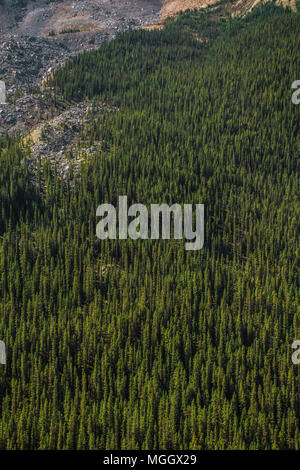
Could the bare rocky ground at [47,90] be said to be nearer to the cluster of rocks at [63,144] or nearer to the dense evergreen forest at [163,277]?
the cluster of rocks at [63,144]

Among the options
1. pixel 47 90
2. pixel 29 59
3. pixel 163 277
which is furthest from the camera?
pixel 29 59

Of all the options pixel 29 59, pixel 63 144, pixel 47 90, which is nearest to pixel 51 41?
pixel 29 59

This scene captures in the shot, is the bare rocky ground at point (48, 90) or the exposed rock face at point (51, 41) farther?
the exposed rock face at point (51, 41)

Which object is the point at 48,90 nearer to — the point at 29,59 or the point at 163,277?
the point at 29,59

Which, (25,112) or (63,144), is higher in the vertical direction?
(25,112)

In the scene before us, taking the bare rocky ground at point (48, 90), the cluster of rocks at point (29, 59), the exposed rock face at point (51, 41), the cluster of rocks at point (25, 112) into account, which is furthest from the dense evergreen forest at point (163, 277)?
the exposed rock face at point (51, 41)
